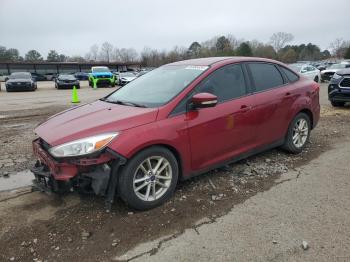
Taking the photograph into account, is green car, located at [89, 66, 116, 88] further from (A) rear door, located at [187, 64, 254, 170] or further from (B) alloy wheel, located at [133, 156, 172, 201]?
(B) alloy wheel, located at [133, 156, 172, 201]

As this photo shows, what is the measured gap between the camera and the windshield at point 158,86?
13.9ft

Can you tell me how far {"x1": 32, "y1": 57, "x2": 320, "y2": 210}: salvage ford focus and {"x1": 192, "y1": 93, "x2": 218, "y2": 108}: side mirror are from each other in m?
0.01

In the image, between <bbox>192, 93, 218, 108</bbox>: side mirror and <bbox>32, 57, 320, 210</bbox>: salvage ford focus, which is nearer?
<bbox>32, 57, 320, 210</bbox>: salvage ford focus

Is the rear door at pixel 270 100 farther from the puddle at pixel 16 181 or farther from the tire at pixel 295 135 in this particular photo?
the puddle at pixel 16 181

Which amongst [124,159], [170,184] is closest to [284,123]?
[170,184]

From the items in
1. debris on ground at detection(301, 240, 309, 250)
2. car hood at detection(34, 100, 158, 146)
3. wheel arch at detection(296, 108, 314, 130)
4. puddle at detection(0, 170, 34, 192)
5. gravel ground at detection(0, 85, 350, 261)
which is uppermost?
car hood at detection(34, 100, 158, 146)

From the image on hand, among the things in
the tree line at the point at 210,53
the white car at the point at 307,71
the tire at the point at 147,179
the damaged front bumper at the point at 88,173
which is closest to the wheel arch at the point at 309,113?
the tire at the point at 147,179

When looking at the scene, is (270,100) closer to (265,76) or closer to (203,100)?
(265,76)

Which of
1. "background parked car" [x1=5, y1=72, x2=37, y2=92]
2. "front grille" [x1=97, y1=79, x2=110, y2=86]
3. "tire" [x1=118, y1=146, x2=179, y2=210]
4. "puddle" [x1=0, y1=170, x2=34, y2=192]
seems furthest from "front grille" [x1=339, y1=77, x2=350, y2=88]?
"background parked car" [x1=5, y1=72, x2=37, y2=92]

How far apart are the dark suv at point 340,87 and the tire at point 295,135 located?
5257 millimetres

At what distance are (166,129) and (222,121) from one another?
877mm

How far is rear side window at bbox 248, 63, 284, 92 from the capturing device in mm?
5012

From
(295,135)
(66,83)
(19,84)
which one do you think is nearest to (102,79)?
(66,83)

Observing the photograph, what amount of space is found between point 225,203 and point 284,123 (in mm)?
2006
